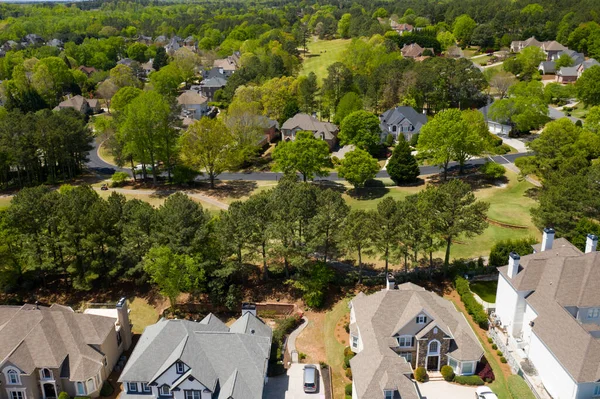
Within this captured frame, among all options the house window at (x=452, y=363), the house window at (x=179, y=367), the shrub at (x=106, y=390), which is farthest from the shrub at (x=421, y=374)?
the shrub at (x=106, y=390)

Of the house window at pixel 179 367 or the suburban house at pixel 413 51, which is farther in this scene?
the suburban house at pixel 413 51

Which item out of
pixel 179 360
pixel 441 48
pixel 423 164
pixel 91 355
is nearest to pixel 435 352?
pixel 179 360

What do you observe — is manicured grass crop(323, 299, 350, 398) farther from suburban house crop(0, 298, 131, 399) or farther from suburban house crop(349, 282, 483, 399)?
suburban house crop(0, 298, 131, 399)

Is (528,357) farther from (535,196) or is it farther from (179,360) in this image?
(535,196)

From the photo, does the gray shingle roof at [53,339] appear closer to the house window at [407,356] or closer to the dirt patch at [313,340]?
the dirt patch at [313,340]

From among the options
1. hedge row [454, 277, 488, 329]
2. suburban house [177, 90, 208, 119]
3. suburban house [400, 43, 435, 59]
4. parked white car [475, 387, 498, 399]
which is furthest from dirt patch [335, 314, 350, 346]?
suburban house [400, 43, 435, 59]

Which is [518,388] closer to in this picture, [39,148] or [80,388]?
[80,388]

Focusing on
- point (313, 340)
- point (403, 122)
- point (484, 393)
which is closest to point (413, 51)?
point (403, 122)
